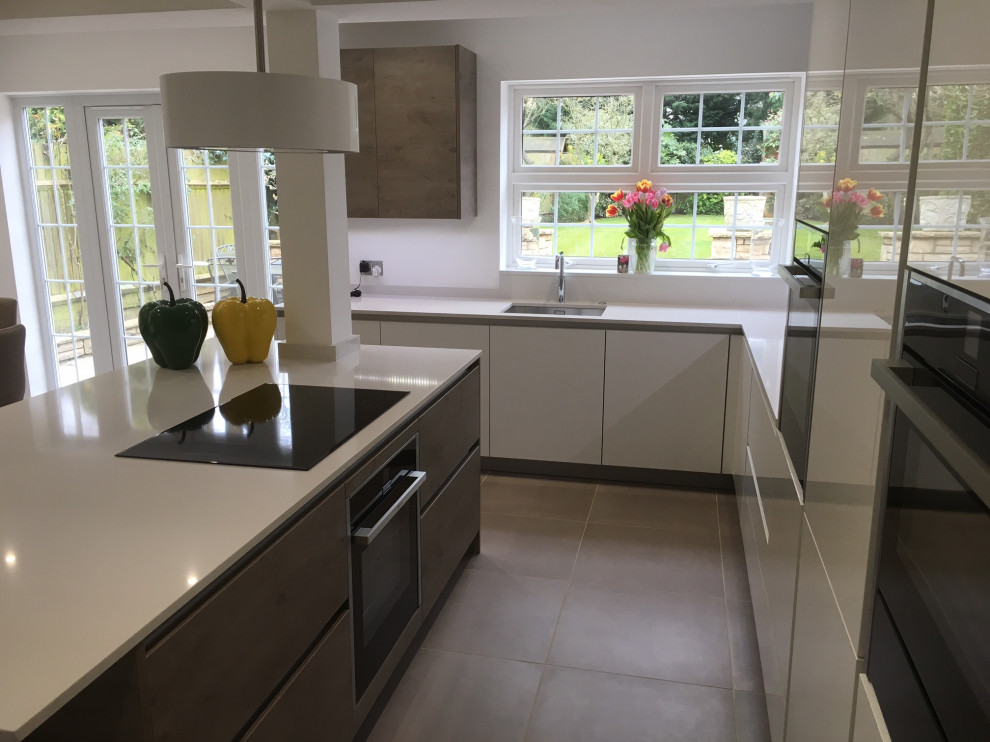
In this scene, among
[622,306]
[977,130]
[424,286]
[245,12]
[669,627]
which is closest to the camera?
[977,130]

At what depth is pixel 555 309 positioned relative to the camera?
4391 millimetres

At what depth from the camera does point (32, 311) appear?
5.14 meters

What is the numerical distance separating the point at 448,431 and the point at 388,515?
0.67 meters

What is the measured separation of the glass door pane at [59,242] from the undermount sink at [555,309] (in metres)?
2.84

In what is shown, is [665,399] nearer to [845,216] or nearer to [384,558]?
[384,558]

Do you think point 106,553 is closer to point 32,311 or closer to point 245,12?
point 245,12

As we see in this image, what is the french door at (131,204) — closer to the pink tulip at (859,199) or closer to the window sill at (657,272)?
the window sill at (657,272)

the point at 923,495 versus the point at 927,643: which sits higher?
the point at 923,495

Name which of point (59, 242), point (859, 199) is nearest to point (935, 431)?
point (859, 199)

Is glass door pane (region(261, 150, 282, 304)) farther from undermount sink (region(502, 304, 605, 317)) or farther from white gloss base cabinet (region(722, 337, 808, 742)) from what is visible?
white gloss base cabinet (region(722, 337, 808, 742))

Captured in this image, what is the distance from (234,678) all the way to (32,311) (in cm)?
457

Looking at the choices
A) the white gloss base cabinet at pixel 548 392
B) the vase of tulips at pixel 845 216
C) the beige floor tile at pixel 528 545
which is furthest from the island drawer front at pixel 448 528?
the vase of tulips at pixel 845 216

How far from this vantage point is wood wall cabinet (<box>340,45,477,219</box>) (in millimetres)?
4008

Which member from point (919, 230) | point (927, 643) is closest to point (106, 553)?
point (927, 643)
